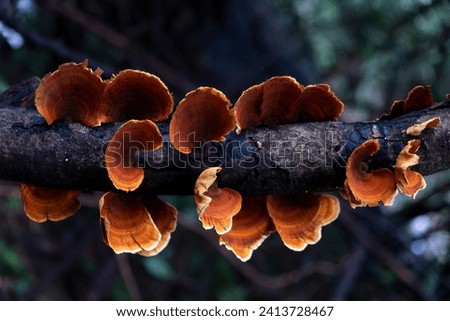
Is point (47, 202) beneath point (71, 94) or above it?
beneath

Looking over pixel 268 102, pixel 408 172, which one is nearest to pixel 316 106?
pixel 268 102

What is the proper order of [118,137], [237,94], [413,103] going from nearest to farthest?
[118,137] → [413,103] → [237,94]

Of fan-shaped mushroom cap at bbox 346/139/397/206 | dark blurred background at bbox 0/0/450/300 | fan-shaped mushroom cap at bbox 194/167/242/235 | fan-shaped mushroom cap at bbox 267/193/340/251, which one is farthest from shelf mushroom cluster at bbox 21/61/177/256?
dark blurred background at bbox 0/0/450/300

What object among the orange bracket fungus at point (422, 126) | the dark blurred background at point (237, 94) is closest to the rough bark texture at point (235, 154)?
the orange bracket fungus at point (422, 126)

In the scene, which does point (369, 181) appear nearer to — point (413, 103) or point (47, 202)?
point (413, 103)

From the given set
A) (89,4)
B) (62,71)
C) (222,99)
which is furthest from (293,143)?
(89,4)

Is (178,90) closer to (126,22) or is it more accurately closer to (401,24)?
(126,22)

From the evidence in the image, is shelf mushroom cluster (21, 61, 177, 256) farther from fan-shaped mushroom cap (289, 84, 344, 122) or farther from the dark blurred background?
the dark blurred background
